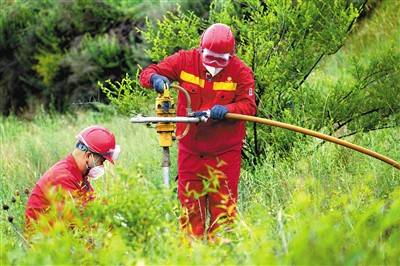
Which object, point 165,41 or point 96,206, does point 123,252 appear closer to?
point 96,206

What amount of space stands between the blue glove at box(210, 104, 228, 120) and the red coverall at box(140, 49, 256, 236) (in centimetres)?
33

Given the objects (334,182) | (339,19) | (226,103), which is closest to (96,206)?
(226,103)

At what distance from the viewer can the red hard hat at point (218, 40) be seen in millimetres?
6781

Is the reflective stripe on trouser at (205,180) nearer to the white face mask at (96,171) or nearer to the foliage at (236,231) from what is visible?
the foliage at (236,231)

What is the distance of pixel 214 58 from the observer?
269 inches

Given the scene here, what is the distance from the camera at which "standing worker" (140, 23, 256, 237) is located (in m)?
6.87

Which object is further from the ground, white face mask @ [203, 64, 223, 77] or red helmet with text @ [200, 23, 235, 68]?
red helmet with text @ [200, 23, 235, 68]

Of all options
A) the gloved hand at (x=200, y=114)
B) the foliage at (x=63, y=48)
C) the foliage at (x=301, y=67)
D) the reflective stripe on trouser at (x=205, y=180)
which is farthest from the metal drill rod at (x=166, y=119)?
the foliage at (x=63, y=48)

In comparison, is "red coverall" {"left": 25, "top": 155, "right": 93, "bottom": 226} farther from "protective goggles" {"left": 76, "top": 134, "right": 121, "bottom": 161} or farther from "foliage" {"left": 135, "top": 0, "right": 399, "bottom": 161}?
"foliage" {"left": 135, "top": 0, "right": 399, "bottom": 161}

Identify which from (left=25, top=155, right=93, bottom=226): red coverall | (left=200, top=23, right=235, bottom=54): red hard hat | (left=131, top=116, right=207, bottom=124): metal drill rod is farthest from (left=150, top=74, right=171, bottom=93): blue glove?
(left=25, top=155, right=93, bottom=226): red coverall

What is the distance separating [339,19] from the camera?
8.45 m

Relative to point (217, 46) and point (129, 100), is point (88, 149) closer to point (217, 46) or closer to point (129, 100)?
point (217, 46)

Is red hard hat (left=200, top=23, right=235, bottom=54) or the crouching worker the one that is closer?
the crouching worker

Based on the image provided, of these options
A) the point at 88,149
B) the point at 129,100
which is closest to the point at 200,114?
the point at 88,149
